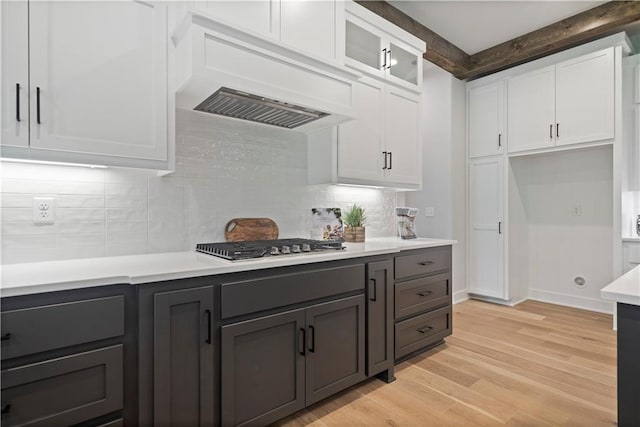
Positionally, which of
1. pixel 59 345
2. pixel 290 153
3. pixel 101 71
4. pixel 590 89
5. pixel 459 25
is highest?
pixel 459 25

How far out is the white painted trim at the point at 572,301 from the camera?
3.77 meters

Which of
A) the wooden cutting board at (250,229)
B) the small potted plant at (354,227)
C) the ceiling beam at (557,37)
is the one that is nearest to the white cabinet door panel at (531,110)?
the ceiling beam at (557,37)

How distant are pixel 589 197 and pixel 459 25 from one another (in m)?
2.43

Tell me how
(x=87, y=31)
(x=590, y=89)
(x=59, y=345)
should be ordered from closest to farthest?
(x=59, y=345) → (x=87, y=31) → (x=590, y=89)

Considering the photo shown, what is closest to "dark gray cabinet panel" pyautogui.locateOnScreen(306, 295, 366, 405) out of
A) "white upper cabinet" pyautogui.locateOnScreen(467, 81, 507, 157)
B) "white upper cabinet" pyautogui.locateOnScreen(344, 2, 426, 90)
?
"white upper cabinet" pyautogui.locateOnScreen(344, 2, 426, 90)

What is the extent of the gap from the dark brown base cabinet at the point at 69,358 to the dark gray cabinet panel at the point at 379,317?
4.37 feet

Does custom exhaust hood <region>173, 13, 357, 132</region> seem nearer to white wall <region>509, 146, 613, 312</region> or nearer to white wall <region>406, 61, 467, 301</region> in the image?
white wall <region>406, 61, 467, 301</region>

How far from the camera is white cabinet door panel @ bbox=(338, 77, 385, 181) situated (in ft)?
8.34

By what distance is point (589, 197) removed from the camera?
154 inches

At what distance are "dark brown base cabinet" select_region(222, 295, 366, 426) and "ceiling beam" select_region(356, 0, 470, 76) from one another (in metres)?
2.49

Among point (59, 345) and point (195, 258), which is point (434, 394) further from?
point (59, 345)

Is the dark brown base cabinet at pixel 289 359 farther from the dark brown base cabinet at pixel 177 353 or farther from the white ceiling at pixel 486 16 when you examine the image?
the white ceiling at pixel 486 16

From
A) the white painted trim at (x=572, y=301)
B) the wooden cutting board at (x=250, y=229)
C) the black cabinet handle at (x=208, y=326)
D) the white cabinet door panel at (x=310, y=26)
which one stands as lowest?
the white painted trim at (x=572, y=301)

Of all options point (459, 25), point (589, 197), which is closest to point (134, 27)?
point (459, 25)
